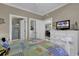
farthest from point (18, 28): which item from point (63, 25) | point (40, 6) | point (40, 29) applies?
point (63, 25)

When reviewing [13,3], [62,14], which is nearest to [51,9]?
[62,14]

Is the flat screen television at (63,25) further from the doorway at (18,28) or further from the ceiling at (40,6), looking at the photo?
the doorway at (18,28)

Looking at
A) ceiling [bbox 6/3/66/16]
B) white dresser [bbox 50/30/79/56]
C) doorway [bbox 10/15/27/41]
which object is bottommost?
white dresser [bbox 50/30/79/56]

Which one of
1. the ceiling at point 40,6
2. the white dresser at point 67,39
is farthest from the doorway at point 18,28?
the white dresser at point 67,39

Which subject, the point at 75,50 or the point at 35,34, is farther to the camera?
the point at 35,34

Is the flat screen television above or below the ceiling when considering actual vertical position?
below

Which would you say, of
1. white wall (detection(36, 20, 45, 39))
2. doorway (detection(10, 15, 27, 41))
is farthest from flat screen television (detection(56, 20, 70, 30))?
doorway (detection(10, 15, 27, 41))

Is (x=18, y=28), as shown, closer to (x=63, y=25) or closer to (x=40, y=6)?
(x=40, y=6)

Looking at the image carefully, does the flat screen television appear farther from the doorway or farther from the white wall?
the doorway

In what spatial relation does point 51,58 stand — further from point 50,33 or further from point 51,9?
point 51,9

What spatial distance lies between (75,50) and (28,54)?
1.99 ft

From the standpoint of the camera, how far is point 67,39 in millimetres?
1642

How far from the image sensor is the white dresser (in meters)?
1.61

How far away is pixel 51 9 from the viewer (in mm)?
1702
